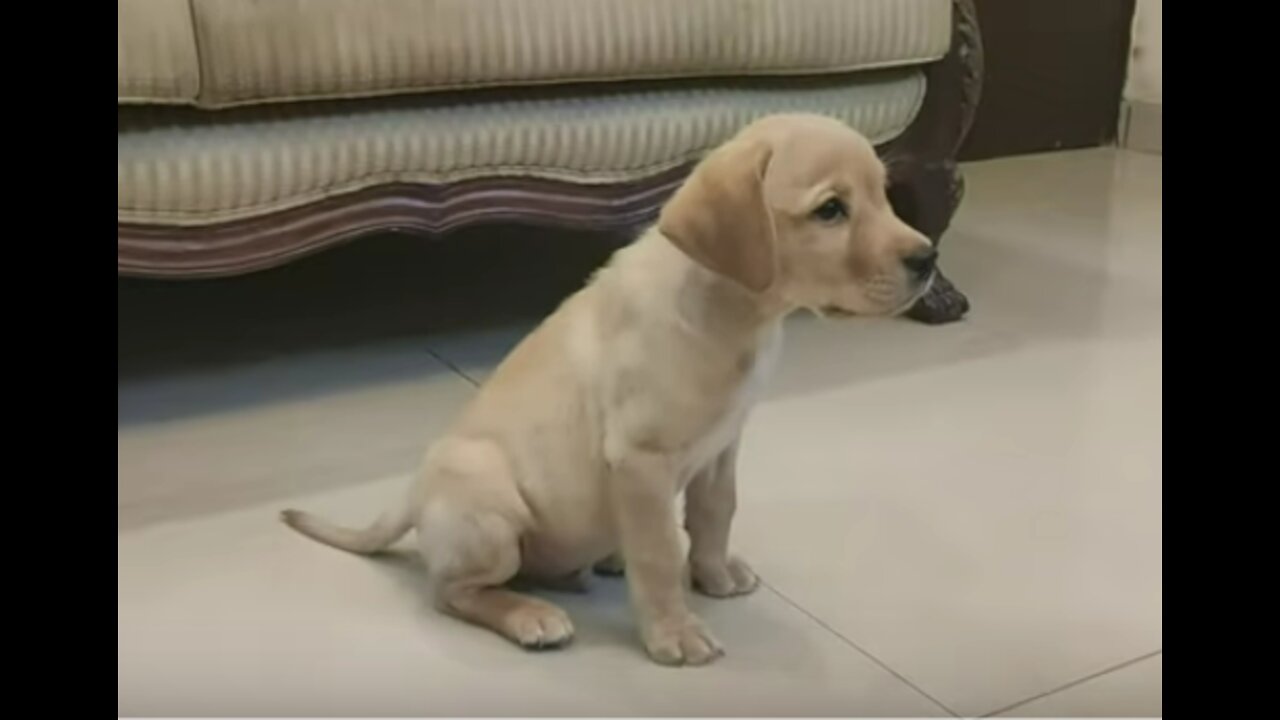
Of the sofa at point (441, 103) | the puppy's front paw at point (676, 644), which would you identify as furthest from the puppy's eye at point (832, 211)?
the sofa at point (441, 103)

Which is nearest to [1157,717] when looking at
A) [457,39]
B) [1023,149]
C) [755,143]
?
[755,143]

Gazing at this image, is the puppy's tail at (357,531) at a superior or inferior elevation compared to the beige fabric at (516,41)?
inferior

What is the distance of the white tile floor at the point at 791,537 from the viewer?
4.54ft

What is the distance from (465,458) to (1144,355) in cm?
121

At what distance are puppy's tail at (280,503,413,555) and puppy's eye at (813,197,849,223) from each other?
0.48 m

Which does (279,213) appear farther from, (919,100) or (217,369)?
(919,100)

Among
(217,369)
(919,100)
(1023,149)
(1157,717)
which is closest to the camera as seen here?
(1157,717)

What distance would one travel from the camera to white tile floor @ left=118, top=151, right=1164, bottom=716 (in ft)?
4.54

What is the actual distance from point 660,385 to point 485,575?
246 mm

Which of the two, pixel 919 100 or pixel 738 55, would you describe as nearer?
pixel 738 55

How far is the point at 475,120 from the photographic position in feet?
6.51

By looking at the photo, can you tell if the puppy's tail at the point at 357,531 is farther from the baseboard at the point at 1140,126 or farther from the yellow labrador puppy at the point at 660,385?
the baseboard at the point at 1140,126

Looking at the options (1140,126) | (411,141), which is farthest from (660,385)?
(1140,126)

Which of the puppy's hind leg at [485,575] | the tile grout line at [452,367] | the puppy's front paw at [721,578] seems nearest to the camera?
the puppy's hind leg at [485,575]
